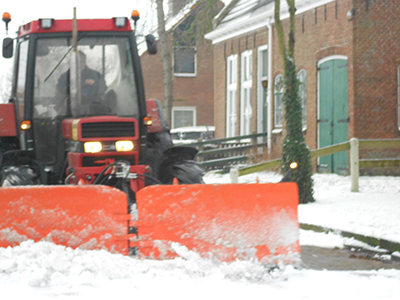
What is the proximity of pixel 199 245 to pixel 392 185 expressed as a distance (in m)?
8.36

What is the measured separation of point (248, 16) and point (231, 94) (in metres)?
3.02

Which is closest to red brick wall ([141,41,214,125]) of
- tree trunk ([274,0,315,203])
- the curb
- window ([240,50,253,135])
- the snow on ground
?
window ([240,50,253,135])

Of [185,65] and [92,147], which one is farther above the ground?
[185,65]

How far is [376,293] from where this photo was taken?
4996 millimetres

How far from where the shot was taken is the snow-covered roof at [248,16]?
1772 cm

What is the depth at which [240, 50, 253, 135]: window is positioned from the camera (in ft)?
71.1

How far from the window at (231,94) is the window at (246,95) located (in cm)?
79

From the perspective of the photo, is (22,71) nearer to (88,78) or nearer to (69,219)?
(88,78)

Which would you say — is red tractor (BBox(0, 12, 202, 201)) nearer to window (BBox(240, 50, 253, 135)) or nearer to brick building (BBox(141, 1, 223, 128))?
window (BBox(240, 50, 253, 135))

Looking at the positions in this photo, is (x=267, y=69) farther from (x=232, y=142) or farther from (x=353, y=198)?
(x=353, y=198)

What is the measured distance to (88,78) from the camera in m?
7.20

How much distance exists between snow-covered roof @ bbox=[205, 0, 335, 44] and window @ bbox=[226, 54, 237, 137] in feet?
3.30

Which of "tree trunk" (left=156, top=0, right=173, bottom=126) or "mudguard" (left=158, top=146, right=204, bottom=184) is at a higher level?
"tree trunk" (left=156, top=0, right=173, bottom=126)

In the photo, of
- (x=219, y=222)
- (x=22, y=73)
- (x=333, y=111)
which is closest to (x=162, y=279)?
(x=219, y=222)
